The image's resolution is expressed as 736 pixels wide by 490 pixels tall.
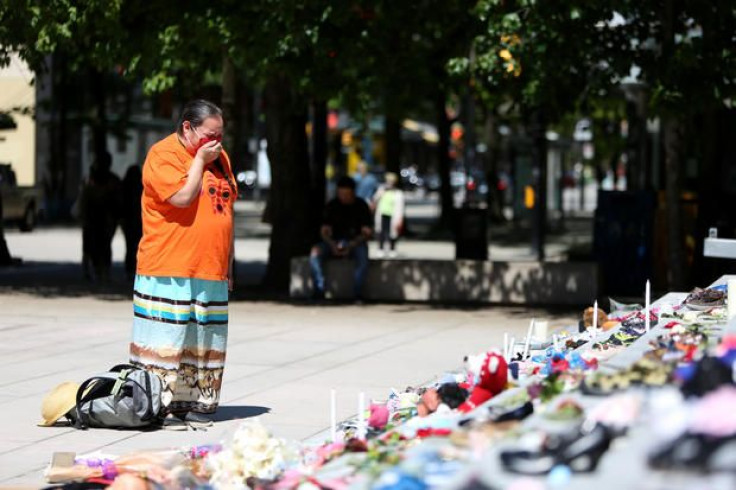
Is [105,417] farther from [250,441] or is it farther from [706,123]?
[706,123]

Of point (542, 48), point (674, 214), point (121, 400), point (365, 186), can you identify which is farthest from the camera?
point (365, 186)

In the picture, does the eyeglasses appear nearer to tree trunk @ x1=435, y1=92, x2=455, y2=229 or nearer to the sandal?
the sandal

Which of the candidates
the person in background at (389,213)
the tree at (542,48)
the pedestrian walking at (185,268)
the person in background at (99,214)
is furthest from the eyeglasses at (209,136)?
the person in background at (389,213)

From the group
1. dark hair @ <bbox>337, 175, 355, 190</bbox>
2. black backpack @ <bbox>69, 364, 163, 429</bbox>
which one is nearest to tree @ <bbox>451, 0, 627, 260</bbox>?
dark hair @ <bbox>337, 175, 355, 190</bbox>

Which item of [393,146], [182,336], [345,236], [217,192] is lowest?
[182,336]

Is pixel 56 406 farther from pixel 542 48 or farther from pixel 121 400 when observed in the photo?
pixel 542 48

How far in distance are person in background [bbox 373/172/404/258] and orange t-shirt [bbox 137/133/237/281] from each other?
1992 cm

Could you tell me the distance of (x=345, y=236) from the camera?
62.7 feet

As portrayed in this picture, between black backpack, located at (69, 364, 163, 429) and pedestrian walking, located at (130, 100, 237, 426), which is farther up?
pedestrian walking, located at (130, 100, 237, 426)

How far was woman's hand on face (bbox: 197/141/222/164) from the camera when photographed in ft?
30.4

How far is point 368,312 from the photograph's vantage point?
59.0ft

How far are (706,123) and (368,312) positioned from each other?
20.3 ft

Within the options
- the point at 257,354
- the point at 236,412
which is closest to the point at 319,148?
the point at 257,354

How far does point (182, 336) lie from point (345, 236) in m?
9.81
